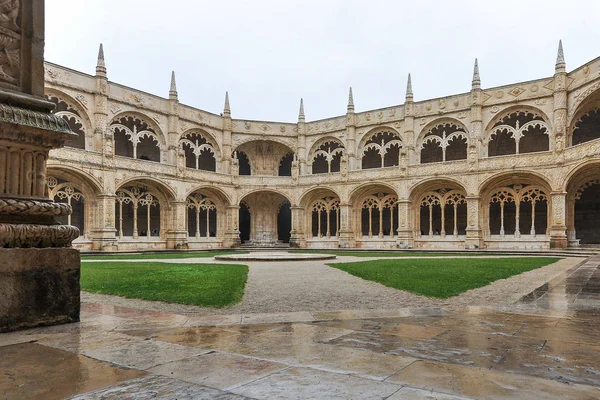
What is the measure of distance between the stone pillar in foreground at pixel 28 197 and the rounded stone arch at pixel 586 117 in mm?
22287

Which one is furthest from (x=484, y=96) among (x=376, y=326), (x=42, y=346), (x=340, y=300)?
(x=42, y=346)

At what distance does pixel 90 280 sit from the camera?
24.6 ft

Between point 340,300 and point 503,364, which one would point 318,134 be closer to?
point 340,300

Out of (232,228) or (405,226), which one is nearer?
(405,226)

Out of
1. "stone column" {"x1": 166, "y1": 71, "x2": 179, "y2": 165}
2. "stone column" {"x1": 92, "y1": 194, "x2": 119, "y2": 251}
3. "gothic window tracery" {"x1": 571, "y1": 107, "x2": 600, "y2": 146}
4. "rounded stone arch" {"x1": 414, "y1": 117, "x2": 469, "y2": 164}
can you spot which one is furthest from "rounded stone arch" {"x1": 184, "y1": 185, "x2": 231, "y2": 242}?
"gothic window tracery" {"x1": 571, "y1": 107, "x2": 600, "y2": 146}

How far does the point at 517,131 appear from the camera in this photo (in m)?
22.8

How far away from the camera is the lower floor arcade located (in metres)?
21.5

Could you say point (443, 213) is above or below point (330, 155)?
below

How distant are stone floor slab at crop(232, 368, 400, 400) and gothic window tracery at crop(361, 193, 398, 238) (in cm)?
2475

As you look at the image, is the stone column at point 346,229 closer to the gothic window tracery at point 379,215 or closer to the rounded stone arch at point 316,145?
the gothic window tracery at point 379,215

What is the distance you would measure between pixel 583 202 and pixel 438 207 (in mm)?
7650

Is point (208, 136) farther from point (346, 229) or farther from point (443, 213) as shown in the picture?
point (443, 213)

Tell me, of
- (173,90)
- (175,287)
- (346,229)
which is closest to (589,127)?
(346,229)

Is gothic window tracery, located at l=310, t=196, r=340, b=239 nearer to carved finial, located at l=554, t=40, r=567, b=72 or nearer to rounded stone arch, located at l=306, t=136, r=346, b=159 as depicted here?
rounded stone arch, located at l=306, t=136, r=346, b=159
